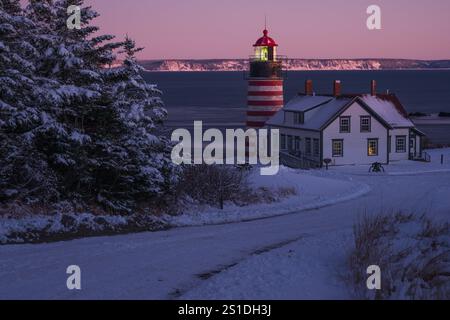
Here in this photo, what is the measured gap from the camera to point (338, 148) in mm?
45656

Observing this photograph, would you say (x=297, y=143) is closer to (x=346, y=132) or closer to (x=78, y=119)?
(x=346, y=132)

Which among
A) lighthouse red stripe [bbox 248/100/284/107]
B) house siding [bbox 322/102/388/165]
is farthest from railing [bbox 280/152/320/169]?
lighthouse red stripe [bbox 248/100/284/107]

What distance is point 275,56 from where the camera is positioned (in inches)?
1929

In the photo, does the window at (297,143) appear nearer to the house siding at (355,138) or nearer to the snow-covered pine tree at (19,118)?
the house siding at (355,138)

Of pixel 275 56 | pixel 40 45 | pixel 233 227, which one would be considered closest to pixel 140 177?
pixel 233 227

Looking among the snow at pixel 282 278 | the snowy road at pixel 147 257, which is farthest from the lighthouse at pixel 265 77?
the snow at pixel 282 278

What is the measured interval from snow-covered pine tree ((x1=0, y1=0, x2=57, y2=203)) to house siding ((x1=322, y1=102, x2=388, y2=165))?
2818 cm

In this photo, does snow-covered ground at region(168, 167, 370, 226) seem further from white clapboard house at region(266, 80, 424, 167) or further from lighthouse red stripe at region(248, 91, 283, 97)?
lighthouse red stripe at region(248, 91, 283, 97)

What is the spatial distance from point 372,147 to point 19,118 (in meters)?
32.4

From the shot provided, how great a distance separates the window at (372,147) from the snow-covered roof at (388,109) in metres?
1.81

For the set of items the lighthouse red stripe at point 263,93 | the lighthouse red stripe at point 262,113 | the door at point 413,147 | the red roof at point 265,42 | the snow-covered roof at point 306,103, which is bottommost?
the door at point 413,147

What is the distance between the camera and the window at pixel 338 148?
4553 centimetres

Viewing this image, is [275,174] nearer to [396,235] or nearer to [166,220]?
[166,220]

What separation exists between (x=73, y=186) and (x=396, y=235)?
32.0ft
